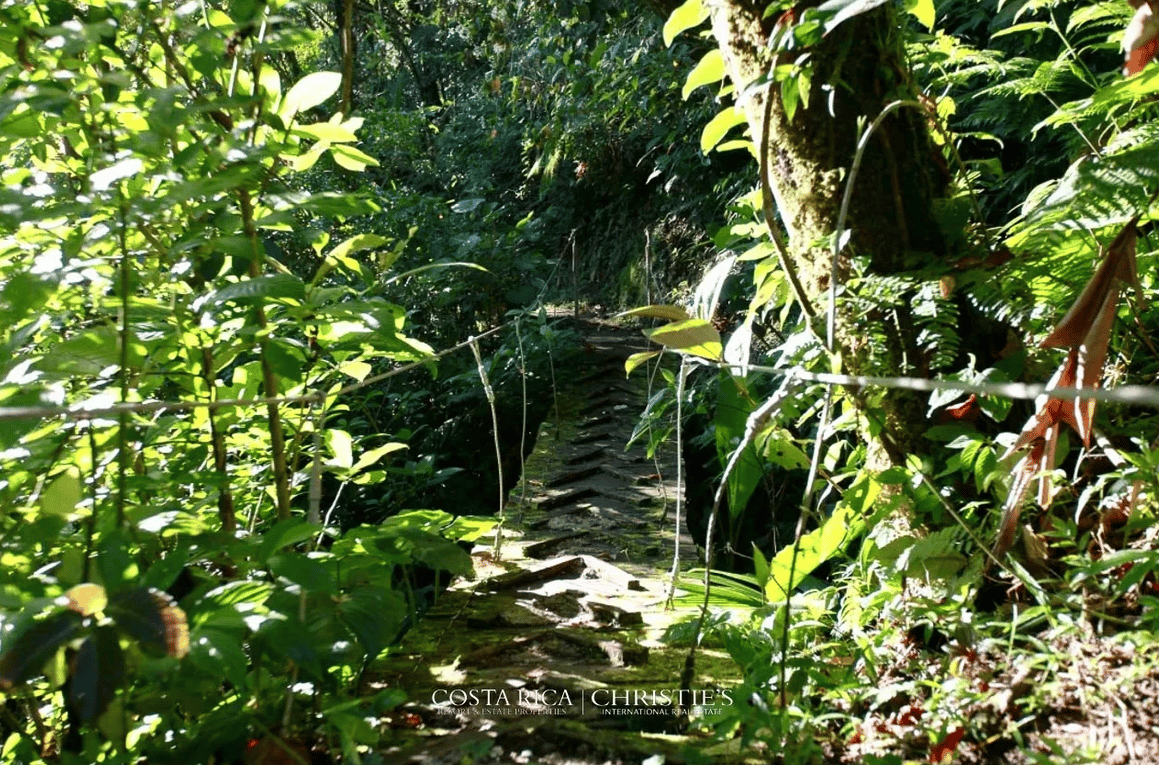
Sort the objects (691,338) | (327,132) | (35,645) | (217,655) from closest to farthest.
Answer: (35,645) → (217,655) → (327,132) → (691,338)

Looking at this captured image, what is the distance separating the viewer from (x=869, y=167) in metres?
2.13

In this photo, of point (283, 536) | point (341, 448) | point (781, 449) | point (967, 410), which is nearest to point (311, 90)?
point (341, 448)

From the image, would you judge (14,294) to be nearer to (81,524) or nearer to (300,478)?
(81,524)

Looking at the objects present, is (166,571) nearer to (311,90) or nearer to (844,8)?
(311,90)

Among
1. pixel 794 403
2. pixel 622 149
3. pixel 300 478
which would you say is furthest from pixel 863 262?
pixel 622 149

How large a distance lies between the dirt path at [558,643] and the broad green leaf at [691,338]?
27.0 inches


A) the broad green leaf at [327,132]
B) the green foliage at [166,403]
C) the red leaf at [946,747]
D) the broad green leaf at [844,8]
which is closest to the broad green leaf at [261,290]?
the green foliage at [166,403]

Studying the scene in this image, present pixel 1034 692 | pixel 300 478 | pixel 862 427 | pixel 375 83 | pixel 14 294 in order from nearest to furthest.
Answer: pixel 14 294, pixel 1034 692, pixel 862 427, pixel 300 478, pixel 375 83

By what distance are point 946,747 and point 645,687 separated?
2.03ft

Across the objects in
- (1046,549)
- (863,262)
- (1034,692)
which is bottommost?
(1034,692)

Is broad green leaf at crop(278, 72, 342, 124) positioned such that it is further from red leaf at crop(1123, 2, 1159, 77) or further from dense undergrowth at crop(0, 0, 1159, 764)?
red leaf at crop(1123, 2, 1159, 77)

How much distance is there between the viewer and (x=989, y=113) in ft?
12.9

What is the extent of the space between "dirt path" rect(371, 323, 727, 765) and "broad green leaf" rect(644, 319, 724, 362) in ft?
2.25

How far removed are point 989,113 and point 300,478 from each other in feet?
10.3
